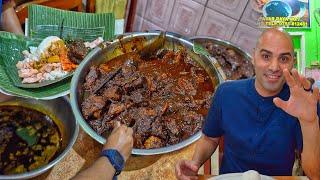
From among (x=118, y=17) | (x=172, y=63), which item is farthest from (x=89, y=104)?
(x=118, y=17)

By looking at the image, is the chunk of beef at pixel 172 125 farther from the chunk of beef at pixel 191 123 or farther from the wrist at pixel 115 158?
the wrist at pixel 115 158

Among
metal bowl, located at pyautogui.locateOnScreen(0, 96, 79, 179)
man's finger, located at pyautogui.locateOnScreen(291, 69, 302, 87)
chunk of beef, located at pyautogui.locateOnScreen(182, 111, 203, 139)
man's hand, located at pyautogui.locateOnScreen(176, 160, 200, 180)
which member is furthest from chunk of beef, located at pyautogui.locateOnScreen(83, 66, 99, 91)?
man's finger, located at pyautogui.locateOnScreen(291, 69, 302, 87)

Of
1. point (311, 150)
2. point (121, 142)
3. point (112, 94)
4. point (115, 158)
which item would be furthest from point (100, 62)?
point (311, 150)

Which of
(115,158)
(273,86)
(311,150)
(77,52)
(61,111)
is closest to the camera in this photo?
(311,150)

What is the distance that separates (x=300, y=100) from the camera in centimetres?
202

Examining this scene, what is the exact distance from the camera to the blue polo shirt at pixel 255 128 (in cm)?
237

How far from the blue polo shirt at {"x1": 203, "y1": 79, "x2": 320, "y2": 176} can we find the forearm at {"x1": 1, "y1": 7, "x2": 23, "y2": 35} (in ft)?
7.67

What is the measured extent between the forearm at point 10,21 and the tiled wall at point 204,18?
Answer: 3.69ft

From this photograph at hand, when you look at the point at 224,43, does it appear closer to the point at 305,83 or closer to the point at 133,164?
the point at 133,164

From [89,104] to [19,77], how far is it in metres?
0.80

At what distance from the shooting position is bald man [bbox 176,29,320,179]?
2.17 metres

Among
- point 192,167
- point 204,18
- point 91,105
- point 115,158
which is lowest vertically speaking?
point 91,105

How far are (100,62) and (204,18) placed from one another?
1004 mm

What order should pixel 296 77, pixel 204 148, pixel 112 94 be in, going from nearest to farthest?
1. pixel 296 77
2. pixel 204 148
3. pixel 112 94
